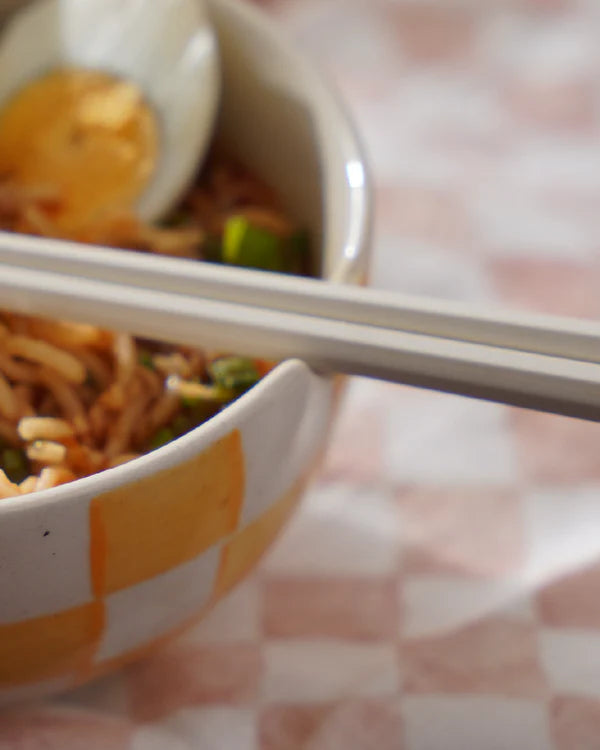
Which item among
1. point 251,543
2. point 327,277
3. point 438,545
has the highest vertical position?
point 327,277

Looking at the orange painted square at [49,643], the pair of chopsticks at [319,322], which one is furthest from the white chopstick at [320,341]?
the orange painted square at [49,643]

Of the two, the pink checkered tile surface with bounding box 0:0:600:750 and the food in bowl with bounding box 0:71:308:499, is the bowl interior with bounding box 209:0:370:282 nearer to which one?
the food in bowl with bounding box 0:71:308:499

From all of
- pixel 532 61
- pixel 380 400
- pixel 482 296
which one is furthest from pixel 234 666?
pixel 532 61

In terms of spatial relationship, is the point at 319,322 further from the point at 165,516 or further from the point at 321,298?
the point at 165,516

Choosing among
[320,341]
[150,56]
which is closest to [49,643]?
[320,341]

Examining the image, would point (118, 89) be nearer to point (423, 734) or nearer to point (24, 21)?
point (24, 21)

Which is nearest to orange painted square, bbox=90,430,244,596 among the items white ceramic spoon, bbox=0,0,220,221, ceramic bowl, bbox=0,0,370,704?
ceramic bowl, bbox=0,0,370,704
